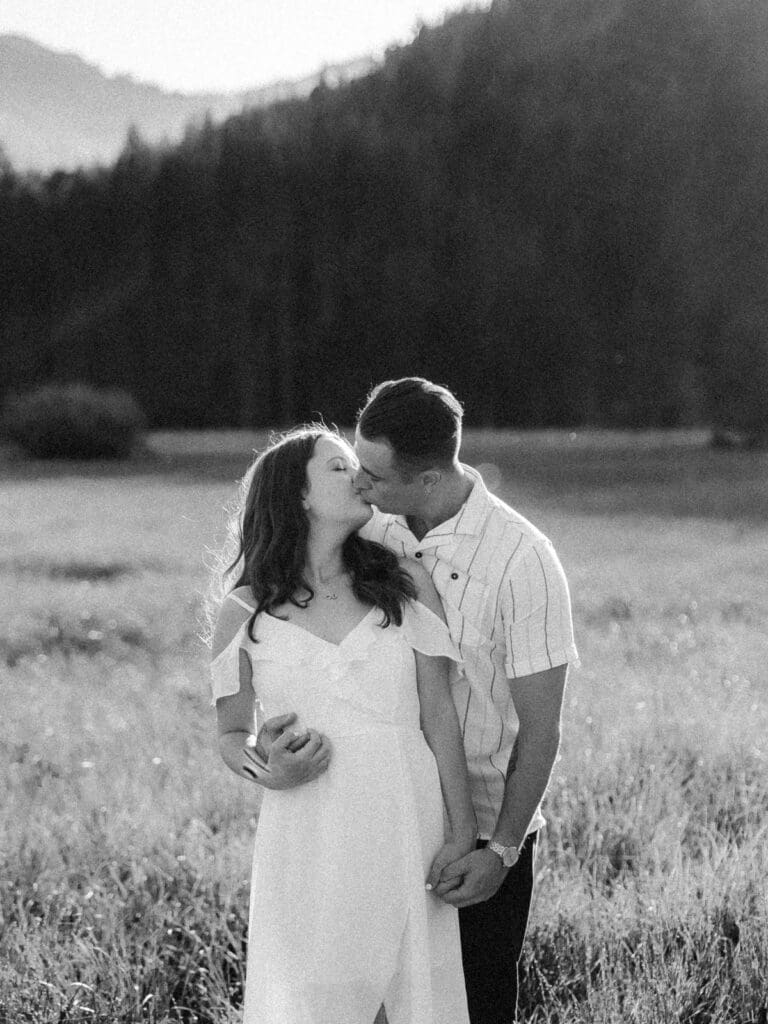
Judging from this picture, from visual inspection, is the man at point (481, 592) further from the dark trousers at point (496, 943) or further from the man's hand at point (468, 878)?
the dark trousers at point (496, 943)

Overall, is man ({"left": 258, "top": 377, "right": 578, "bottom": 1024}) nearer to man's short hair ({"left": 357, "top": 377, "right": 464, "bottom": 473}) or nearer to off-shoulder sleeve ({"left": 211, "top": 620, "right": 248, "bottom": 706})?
man's short hair ({"left": 357, "top": 377, "right": 464, "bottom": 473})

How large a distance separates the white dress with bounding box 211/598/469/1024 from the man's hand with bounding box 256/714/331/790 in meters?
0.06

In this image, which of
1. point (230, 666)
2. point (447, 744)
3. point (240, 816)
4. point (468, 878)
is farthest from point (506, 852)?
point (240, 816)

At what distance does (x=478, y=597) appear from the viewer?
2.77 m

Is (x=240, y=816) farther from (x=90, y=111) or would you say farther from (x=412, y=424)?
(x=90, y=111)

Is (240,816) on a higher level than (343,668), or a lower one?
lower

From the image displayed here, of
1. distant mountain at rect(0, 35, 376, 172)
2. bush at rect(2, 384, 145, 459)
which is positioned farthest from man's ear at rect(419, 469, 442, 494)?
distant mountain at rect(0, 35, 376, 172)

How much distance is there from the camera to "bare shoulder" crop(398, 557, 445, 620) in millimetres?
2773

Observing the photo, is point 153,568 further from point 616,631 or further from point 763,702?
point 763,702

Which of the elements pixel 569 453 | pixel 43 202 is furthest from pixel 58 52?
pixel 569 453

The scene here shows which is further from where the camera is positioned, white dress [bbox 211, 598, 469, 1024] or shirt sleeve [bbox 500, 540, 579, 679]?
shirt sleeve [bbox 500, 540, 579, 679]

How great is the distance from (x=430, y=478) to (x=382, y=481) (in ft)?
0.38

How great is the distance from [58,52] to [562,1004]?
290 feet

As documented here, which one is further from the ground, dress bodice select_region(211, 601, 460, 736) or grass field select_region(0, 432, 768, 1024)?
dress bodice select_region(211, 601, 460, 736)
